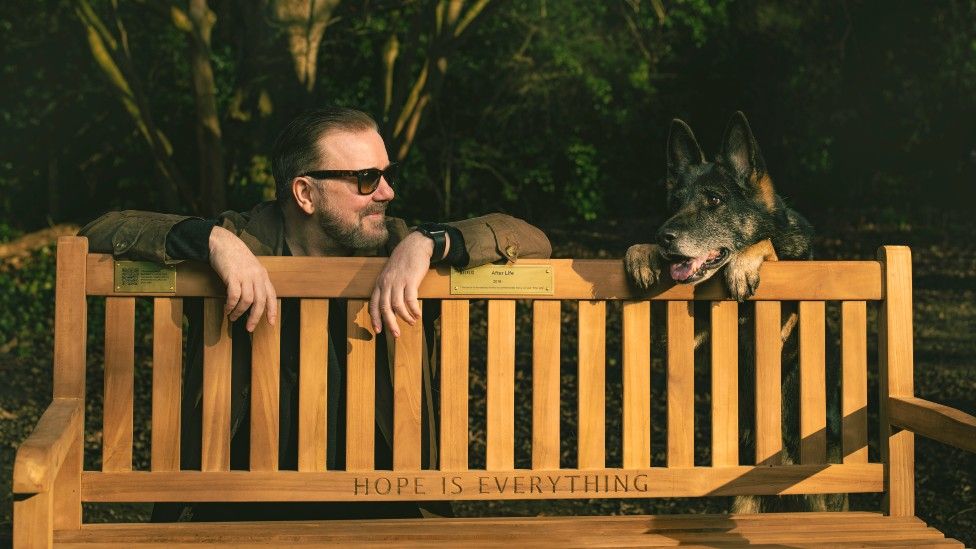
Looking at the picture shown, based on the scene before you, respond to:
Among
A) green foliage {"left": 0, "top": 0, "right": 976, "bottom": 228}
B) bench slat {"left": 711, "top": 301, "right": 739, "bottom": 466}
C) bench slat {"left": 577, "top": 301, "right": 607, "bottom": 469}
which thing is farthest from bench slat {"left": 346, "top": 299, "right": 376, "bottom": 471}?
green foliage {"left": 0, "top": 0, "right": 976, "bottom": 228}

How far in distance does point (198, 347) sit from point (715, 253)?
1586mm

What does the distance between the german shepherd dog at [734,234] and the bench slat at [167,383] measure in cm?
133

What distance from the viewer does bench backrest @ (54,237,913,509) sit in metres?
3.50

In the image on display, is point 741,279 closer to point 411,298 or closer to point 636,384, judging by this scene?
point 636,384

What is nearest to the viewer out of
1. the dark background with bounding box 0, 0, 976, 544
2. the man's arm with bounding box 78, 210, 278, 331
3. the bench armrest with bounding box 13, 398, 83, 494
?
the bench armrest with bounding box 13, 398, 83, 494

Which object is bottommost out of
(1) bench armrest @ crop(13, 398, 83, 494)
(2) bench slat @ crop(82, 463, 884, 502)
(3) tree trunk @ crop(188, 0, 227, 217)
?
(2) bench slat @ crop(82, 463, 884, 502)

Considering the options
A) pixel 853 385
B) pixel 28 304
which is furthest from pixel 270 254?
pixel 28 304

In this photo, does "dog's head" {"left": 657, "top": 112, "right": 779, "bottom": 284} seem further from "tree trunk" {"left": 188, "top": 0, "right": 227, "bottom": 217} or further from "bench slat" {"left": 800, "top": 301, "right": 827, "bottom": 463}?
"tree trunk" {"left": 188, "top": 0, "right": 227, "bottom": 217}

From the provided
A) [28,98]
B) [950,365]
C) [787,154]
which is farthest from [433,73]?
[28,98]

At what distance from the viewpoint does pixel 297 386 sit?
12.2 ft

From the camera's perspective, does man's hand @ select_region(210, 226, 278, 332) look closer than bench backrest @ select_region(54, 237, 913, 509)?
Yes

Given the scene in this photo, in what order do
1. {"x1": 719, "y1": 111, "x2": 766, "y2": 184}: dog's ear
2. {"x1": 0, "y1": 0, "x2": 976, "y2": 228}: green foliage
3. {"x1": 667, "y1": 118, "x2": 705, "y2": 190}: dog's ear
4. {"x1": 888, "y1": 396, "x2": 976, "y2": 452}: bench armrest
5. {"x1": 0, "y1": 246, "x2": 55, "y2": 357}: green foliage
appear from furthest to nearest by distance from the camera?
{"x1": 0, "y1": 0, "x2": 976, "y2": 228}: green foliage < {"x1": 0, "y1": 246, "x2": 55, "y2": 357}: green foliage < {"x1": 667, "y1": 118, "x2": 705, "y2": 190}: dog's ear < {"x1": 719, "y1": 111, "x2": 766, "y2": 184}: dog's ear < {"x1": 888, "y1": 396, "x2": 976, "y2": 452}: bench armrest

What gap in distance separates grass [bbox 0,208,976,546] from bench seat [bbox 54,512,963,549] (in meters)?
1.67

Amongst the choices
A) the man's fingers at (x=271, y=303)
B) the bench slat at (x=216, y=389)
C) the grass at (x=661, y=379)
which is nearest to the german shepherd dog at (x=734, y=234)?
the man's fingers at (x=271, y=303)
